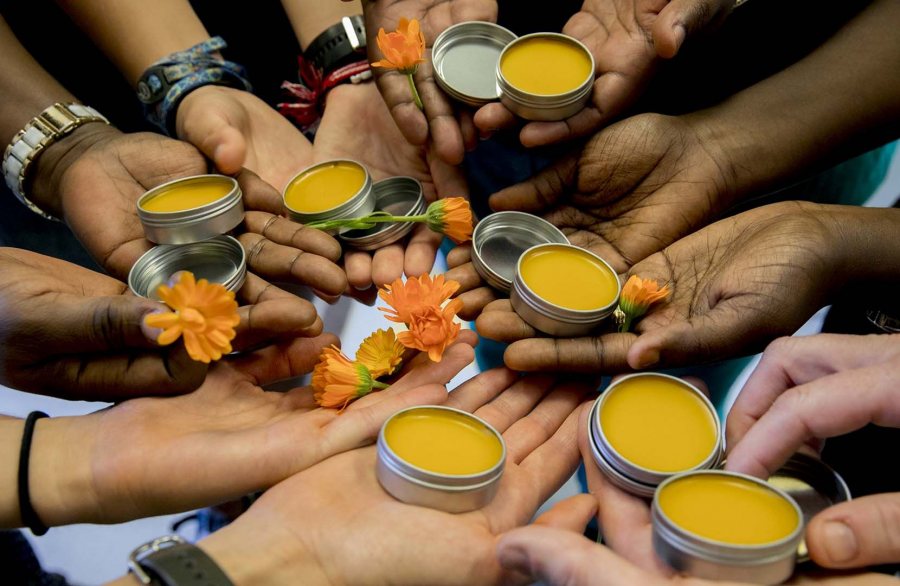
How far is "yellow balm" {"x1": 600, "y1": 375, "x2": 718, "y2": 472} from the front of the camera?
1.57m

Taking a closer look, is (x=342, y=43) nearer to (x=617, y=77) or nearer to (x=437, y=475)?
(x=617, y=77)

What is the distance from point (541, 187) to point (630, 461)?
919mm

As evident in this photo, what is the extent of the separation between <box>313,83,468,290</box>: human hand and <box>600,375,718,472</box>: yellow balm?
2.30ft

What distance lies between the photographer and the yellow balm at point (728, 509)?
1.33 meters

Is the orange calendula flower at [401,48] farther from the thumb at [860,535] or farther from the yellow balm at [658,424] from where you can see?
the thumb at [860,535]

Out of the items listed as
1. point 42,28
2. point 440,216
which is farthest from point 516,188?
point 42,28

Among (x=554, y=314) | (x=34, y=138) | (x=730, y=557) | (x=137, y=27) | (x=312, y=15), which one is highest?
(x=137, y=27)

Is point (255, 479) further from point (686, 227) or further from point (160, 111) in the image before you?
point (160, 111)

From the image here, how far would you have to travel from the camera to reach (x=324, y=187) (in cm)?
225

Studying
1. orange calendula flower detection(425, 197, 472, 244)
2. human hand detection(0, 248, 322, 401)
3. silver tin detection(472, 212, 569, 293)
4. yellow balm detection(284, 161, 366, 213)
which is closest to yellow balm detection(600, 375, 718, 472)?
silver tin detection(472, 212, 569, 293)

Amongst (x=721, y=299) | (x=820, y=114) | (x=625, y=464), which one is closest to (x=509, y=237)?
(x=721, y=299)

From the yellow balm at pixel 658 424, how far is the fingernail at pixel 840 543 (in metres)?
0.37

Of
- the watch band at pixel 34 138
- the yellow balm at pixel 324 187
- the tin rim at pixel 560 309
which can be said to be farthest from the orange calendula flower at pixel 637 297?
the watch band at pixel 34 138

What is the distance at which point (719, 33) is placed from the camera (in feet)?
7.57
